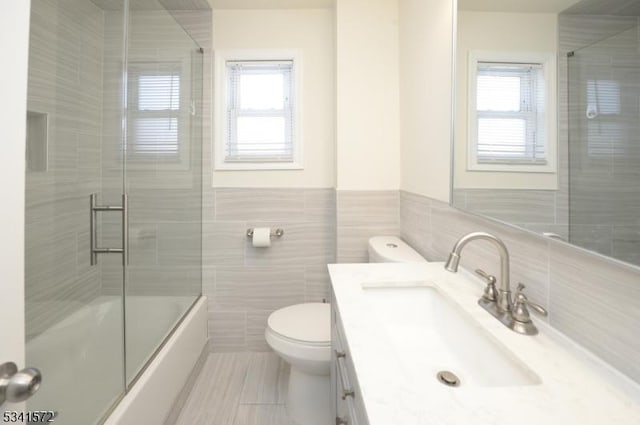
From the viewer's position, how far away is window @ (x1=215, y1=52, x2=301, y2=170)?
228 cm

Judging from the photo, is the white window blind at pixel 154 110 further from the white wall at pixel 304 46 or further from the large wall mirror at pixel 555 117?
the large wall mirror at pixel 555 117

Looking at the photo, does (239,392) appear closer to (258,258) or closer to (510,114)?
(258,258)

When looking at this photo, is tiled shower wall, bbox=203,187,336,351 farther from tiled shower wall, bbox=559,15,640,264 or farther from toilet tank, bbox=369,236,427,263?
tiled shower wall, bbox=559,15,640,264

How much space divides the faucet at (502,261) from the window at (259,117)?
61.2 inches

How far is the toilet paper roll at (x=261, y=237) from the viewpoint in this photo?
2203 mm

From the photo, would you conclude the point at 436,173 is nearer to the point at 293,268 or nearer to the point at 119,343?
the point at 293,268

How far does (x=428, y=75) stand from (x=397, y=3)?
72 cm

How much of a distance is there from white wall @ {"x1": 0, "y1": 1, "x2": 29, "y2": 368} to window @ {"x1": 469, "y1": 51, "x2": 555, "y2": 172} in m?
1.16

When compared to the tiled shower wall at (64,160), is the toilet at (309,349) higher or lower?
lower

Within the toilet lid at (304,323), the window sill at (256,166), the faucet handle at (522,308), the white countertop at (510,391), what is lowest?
the toilet lid at (304,323)

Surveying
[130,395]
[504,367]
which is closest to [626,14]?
[504,367]

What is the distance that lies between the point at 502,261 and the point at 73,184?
2.00 m

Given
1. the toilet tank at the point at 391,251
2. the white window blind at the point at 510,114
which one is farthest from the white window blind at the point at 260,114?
the white window blind at the point at 510,114

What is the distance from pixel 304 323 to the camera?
5.53 ft
